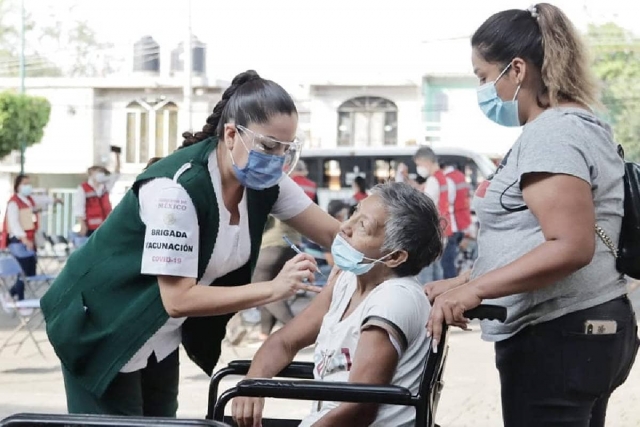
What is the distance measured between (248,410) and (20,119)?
130 ft

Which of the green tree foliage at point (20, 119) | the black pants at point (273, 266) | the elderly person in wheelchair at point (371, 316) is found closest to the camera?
the elderly person in wheelchair at point (371, 316)

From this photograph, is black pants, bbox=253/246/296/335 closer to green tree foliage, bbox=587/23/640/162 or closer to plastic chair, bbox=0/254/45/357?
plastic chair, bbox=0/254/45/357

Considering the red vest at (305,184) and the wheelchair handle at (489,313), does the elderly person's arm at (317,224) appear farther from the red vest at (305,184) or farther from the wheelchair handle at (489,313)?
the red vest at (305,184)

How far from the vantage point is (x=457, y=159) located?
2428cm

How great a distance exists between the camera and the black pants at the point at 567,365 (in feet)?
10.2

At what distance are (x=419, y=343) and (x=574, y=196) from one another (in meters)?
0.68

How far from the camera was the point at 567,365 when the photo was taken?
3.10m

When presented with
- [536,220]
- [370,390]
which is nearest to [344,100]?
[536,220]

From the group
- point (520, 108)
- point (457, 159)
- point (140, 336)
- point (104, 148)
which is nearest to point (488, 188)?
point (520, 108)

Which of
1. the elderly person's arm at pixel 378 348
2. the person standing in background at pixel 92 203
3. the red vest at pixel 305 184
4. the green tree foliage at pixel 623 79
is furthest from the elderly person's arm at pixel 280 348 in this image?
the green tree foliage at pixel 623 79

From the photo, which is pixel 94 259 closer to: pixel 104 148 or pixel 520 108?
pixel 520 108

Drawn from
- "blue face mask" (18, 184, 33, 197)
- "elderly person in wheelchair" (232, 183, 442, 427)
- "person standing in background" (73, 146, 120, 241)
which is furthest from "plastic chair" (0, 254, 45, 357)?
"elderly person in wheelchair" (232, 183, 442, 427)

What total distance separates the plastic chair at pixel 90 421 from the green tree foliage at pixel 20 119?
39.9 meters

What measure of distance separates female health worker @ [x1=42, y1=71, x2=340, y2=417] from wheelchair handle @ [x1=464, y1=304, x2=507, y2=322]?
1.49ft
